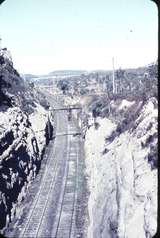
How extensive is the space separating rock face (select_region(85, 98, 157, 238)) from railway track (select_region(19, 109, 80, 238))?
2.95 ft

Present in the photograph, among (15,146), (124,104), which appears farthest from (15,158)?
(124,104)

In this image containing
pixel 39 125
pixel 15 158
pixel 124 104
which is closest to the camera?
pixel 15 158

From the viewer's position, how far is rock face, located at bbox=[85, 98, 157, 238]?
38.4 ft

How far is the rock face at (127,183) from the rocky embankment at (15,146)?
3.47 m

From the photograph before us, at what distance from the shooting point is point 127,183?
14.7m

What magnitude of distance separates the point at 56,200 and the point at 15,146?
217 inches

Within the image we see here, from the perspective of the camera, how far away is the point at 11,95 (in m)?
31.9

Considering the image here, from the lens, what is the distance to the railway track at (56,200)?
15359mm

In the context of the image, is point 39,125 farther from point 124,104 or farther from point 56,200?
point 56,200

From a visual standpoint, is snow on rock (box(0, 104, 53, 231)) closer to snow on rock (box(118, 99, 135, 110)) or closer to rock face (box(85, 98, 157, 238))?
rock face (box(85, 98, 157, 238))

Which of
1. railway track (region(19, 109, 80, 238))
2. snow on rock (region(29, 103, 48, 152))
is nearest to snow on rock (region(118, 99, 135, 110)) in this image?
railway track (region(19, 109, 80, 238))

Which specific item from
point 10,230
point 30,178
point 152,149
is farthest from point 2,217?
point 152,149

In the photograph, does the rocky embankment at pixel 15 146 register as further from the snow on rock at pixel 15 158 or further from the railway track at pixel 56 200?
the railway track at pixel 56 200

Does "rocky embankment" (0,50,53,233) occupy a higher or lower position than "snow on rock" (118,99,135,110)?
lower
